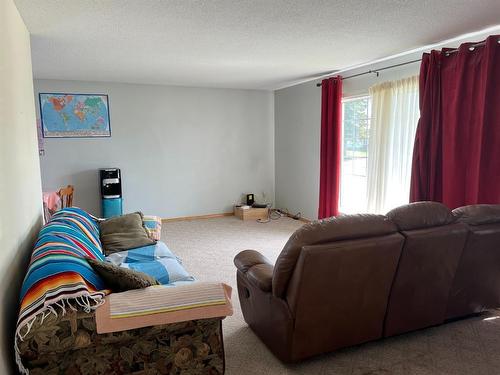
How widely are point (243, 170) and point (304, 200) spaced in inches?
51.7

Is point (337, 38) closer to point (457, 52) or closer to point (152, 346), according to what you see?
point (457, 52)

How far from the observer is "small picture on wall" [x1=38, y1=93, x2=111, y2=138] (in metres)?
5.21

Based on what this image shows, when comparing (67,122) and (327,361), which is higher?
(67,122)

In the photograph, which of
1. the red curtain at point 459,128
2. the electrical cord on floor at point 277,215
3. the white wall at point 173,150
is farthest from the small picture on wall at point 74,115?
the red curtain at point 459,128

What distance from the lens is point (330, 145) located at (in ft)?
16.5

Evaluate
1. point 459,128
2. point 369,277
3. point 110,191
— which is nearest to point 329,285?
point 369,277

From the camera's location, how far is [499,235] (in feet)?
7.46

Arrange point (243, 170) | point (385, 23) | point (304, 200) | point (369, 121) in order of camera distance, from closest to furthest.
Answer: point (385, 23) → point (369, 121) → point (304, 200) → point (243, 170)

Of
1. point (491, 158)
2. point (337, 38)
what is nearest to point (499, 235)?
point (491, 158)

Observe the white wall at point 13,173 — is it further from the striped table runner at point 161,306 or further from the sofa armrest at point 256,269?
the sofa armrest at point 256,269

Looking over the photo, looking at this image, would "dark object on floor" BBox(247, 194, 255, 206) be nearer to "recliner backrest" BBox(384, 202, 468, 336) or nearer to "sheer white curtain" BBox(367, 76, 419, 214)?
"sheer white curtain" BBox(367, 76, 419, 214)

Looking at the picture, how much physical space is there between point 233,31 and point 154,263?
76.6 inches

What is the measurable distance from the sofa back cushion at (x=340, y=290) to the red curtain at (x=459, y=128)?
169cm

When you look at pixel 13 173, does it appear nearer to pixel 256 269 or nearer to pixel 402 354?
pixel 256 269
